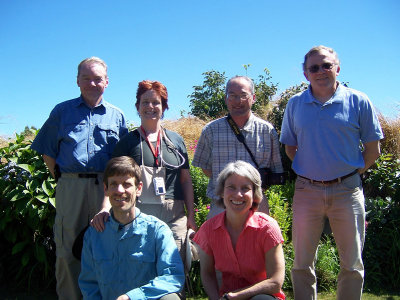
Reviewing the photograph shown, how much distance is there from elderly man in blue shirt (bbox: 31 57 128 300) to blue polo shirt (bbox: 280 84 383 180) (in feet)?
5.99

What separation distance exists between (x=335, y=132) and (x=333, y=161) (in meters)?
0.26

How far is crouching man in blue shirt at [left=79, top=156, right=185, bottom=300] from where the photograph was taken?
290 centimetres

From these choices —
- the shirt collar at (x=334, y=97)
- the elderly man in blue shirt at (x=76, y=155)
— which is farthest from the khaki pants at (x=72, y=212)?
the shirt collar at (x=334, y=97)

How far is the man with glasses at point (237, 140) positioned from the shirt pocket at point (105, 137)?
0.89m

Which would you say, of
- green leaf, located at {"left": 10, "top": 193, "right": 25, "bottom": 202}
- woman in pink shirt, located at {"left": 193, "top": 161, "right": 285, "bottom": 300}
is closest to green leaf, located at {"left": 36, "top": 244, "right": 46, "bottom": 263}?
green leaf, located at {"left": 10, "top": 193, "right": 25, "bottom": 202}

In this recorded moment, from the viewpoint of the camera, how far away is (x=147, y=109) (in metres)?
3.55

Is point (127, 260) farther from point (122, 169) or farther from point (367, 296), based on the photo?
point (367, 296)

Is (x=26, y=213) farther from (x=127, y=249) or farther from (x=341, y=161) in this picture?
(x=341, y=161)

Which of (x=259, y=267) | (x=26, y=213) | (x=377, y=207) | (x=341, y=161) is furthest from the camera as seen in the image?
(x=377, y=207)

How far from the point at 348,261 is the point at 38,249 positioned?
3685mm

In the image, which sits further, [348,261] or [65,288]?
[65,288]

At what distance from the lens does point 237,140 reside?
375 centimetres

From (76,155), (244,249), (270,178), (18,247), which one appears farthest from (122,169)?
(18,247)

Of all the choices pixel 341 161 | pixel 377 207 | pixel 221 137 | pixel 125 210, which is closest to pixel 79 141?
pixel 125 210
